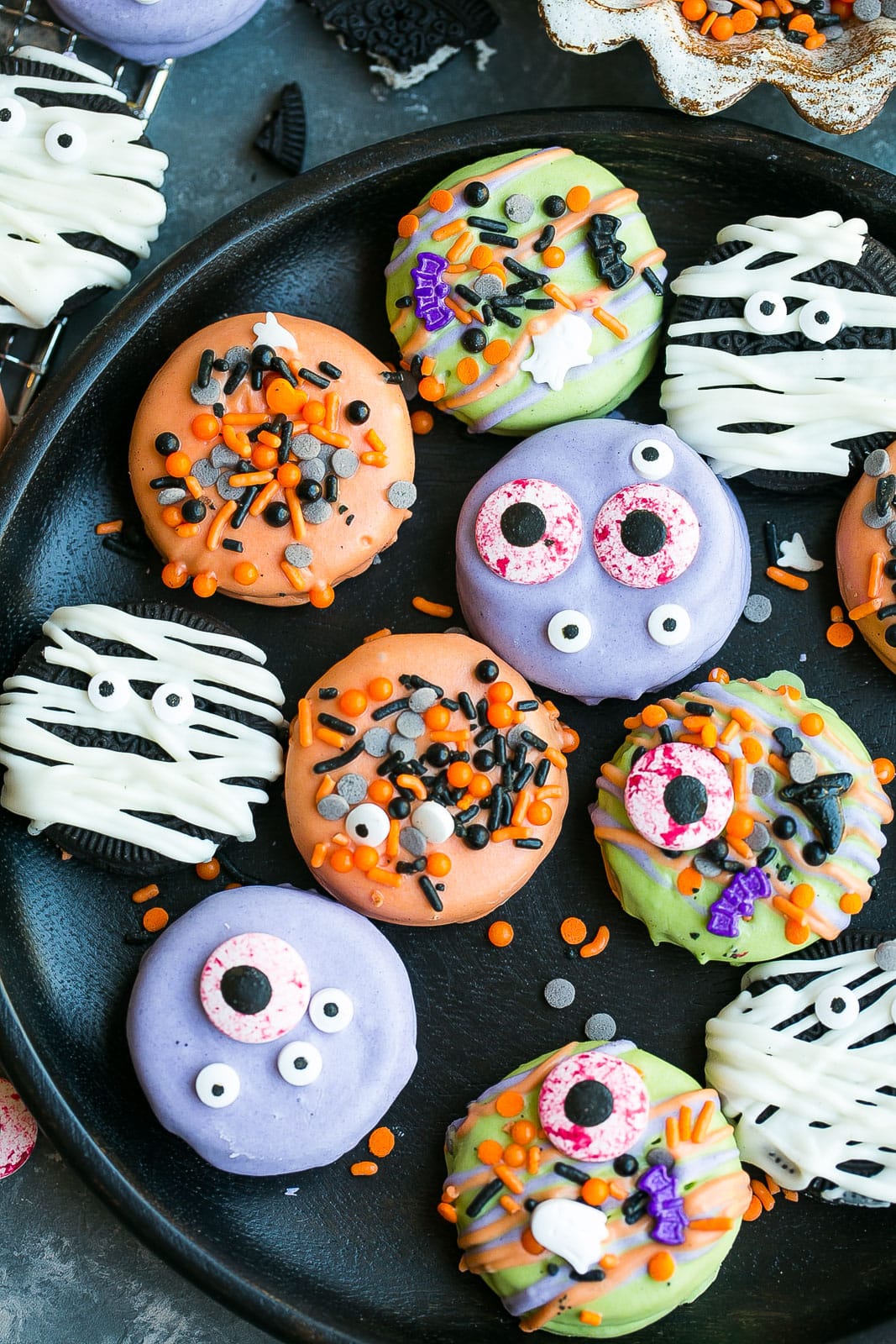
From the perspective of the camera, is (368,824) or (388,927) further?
(388,927)

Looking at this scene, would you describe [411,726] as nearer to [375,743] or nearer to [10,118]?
[375,743]

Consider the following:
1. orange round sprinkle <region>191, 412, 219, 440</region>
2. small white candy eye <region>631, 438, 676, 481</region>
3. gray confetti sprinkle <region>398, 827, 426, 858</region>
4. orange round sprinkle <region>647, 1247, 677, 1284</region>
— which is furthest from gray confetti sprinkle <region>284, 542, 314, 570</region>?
orange round sprinkle <region>647, 1247, 677, 1284</region>

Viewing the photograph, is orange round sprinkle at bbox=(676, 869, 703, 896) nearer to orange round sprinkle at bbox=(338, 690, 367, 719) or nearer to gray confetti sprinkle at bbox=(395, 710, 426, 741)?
gray confetti sprinkle at bbox=(395, 710, 426, 741)

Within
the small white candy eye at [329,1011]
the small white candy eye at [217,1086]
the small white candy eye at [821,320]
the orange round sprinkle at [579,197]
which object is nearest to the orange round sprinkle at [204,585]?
the small white candy eye at [329,1011]

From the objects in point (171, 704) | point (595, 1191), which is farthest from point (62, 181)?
point (595, 1191)

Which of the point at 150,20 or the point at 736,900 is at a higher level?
the point at 150,20

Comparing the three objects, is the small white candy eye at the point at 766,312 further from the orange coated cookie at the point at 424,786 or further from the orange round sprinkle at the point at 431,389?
the orange coated cookie at the point at 424,786
